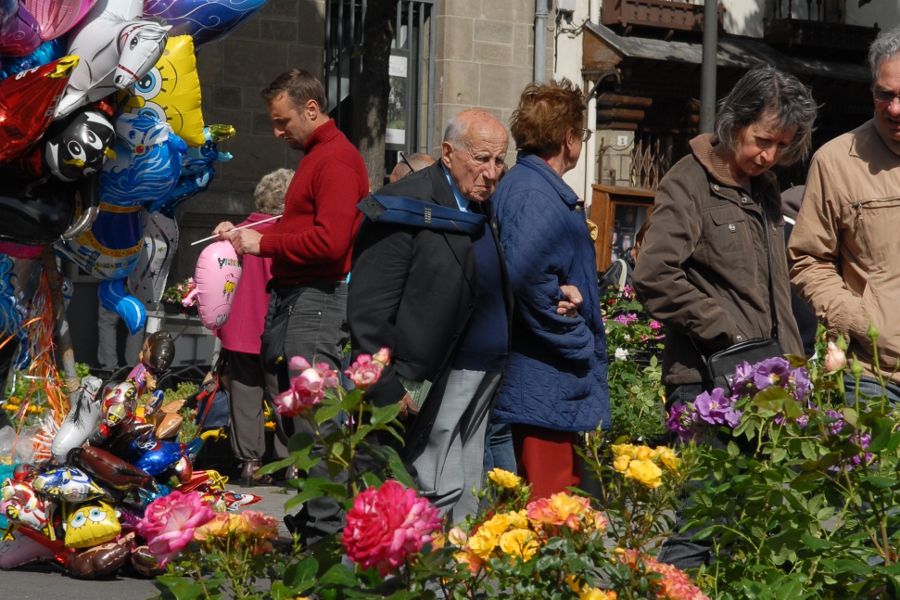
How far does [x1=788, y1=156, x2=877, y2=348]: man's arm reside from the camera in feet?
11.4

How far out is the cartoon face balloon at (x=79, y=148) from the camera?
474 cm

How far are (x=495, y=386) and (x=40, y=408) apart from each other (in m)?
2.27

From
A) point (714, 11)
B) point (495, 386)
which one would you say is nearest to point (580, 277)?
point (495, 386)

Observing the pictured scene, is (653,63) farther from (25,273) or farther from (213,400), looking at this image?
(25,273)

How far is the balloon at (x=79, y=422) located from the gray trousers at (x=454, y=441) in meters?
1.58

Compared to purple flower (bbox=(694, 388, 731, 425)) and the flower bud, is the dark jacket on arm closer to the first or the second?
purple flower (bbox=(694, 388, 731, 425))

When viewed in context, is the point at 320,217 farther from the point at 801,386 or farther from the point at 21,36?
the point at 801,386

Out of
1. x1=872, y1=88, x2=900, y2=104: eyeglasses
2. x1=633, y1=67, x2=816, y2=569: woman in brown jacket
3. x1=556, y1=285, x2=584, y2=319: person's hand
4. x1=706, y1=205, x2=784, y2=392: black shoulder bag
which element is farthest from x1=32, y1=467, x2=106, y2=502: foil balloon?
x1=872, y1=88, x2=900, y2=104: eyeglasses

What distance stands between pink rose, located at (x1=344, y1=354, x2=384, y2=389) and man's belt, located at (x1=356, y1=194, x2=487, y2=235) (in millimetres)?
1531

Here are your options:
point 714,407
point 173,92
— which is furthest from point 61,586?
point 714,407

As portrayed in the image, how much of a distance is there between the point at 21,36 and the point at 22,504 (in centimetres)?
183

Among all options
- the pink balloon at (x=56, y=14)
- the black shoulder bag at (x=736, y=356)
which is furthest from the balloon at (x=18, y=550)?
the black shoulder bag at (x=736, y=356)

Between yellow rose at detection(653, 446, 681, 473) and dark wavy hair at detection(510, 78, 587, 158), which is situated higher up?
dark wavy hair at detection(510, 78, 587, 158)

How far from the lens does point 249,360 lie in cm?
672
